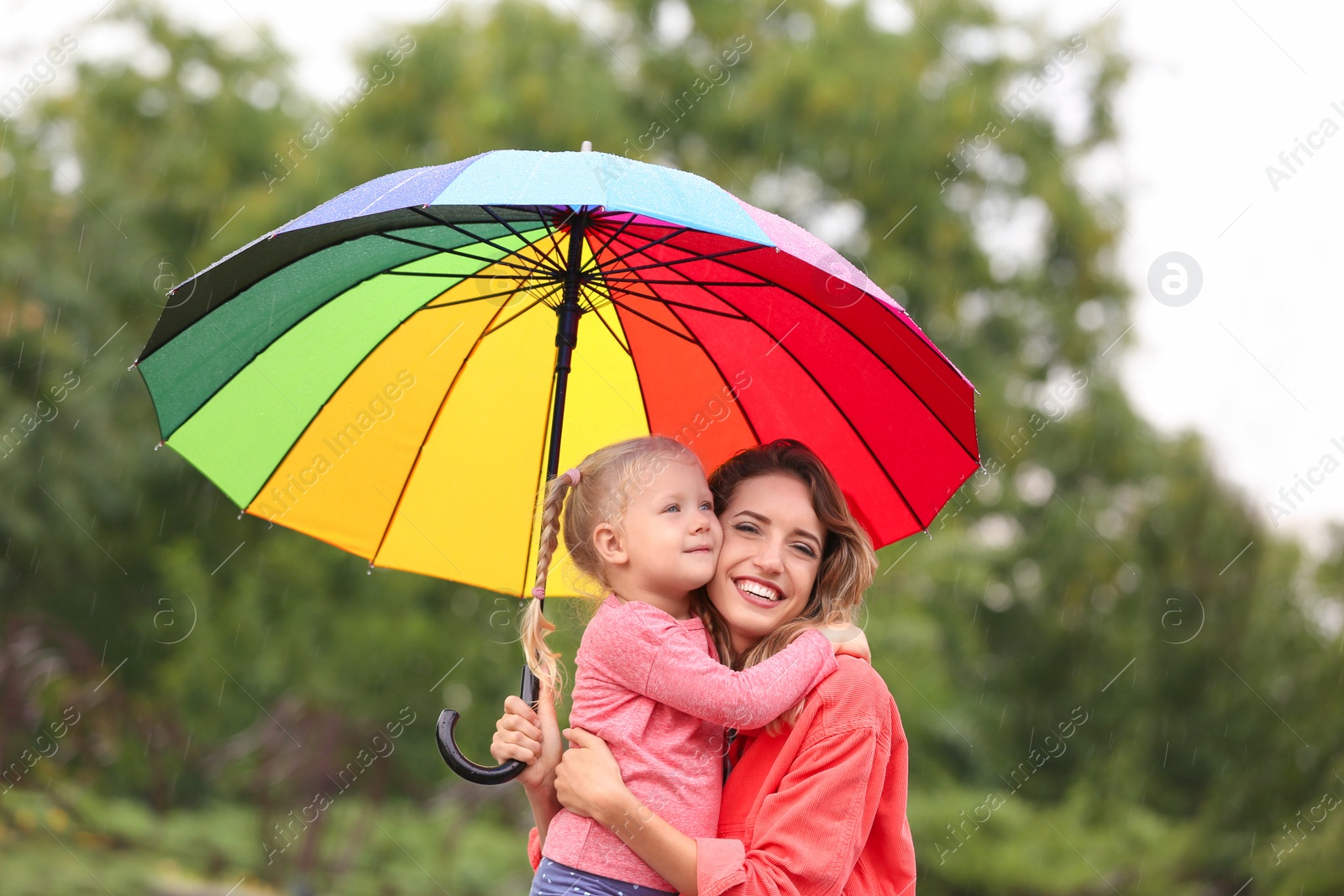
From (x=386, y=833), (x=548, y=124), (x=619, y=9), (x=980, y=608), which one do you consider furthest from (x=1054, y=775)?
(x=619, y=9)

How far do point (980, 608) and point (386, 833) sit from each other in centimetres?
660

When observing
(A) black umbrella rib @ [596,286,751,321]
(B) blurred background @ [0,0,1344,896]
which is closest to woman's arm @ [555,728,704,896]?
(A) black umbrella rib @ [596,286,751,321]

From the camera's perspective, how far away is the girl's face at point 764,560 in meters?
2.86

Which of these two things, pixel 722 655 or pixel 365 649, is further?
pixel 365 649

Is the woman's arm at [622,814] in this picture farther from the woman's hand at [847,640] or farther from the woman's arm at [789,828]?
the woman's hand at [847,640]

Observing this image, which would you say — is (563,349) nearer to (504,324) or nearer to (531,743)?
(504,324)

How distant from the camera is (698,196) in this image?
2580mm

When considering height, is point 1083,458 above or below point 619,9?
below

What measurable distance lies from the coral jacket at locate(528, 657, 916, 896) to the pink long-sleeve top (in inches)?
3.0

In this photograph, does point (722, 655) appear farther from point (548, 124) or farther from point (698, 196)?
point (548, 124)

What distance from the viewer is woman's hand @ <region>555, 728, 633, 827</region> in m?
2.58

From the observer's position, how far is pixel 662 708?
2730 mm

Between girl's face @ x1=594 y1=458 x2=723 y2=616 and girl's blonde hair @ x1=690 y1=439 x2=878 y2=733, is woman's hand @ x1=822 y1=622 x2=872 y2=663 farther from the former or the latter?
girl's face @ x1=594 y1=458 x2=723 y2=616

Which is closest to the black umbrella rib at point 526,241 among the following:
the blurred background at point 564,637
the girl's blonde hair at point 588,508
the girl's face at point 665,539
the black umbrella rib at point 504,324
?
the black umbrella rib at point 504,324
